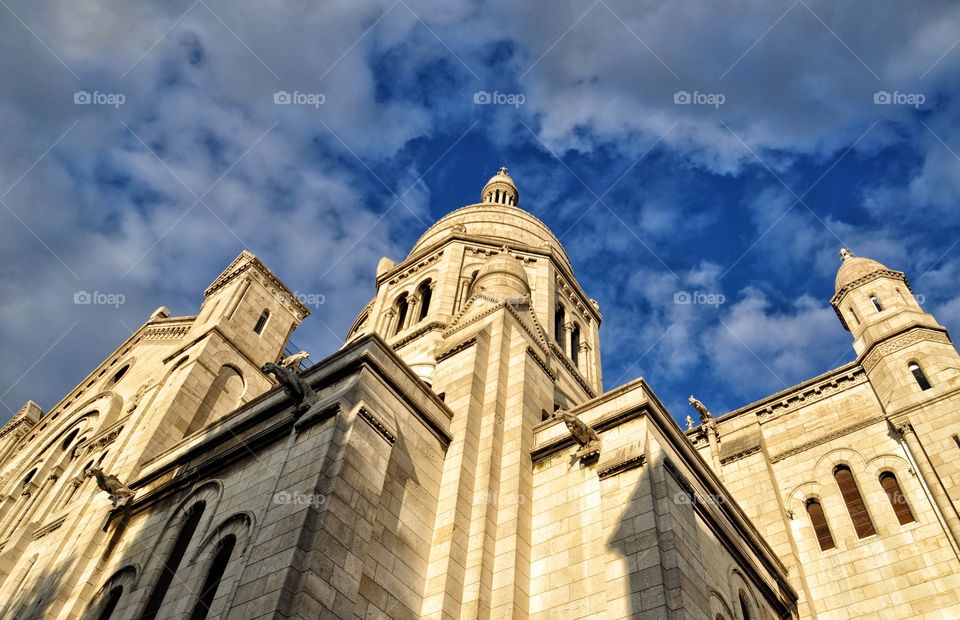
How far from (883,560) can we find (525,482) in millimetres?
11574

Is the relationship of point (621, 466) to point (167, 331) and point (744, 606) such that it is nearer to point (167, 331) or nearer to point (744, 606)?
point (744, 606)

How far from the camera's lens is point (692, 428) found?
29.8m

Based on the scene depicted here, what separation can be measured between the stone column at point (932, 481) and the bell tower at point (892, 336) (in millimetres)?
1035

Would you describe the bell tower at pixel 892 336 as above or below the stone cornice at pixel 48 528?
above

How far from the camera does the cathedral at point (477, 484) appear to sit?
1480 centimetres

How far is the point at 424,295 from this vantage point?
119 feet

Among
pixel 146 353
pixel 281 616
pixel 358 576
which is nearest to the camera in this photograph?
pixel 281 616

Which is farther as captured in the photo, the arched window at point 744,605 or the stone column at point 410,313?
the stone column at point 410,313

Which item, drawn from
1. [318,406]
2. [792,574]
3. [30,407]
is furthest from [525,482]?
[30,407]

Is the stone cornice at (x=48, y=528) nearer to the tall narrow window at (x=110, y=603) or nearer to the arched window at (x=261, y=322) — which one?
the tall narrow window at (x=110, y=603)

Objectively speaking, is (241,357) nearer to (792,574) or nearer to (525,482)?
(525,482)

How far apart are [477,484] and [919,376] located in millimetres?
16265

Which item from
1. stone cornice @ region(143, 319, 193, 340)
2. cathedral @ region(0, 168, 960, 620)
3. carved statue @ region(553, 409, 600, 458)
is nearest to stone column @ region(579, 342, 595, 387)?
cathedral @ region(0, 168, 960, 620)

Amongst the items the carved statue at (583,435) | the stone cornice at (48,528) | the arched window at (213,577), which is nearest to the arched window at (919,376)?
the carved statue at (583,435)
